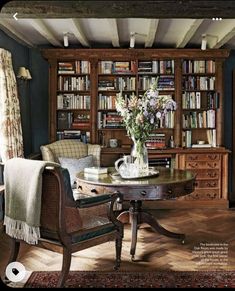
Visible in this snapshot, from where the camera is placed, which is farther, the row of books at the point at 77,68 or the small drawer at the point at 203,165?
the row of books at the point at 77,68

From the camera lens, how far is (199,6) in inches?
102

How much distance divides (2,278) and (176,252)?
147cm

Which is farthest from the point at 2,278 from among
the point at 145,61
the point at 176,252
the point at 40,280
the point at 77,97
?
the point at 145,61

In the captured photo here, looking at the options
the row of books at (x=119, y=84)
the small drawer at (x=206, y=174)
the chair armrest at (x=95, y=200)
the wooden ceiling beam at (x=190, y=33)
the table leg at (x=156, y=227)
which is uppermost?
the wooden ceiling beam at (x=190, y=33)

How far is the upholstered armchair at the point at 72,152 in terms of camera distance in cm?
452

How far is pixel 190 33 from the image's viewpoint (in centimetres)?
453

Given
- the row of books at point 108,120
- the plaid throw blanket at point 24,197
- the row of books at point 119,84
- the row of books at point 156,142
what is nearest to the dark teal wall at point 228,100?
the row of books at point 156,142

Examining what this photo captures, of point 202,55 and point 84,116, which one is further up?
point 202,55

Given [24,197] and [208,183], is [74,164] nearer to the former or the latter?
[24,197]

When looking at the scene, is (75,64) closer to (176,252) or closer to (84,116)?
(84,116)

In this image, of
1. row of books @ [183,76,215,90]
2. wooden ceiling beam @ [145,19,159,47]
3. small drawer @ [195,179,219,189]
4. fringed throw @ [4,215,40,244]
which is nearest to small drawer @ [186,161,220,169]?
small drawer @ [195,179,219,189]

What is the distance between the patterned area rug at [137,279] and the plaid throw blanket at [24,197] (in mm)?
310

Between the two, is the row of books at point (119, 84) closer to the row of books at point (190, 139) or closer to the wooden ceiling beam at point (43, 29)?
the wooden ceiling beam at point (43, 29)

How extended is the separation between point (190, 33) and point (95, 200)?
2.50 metres
